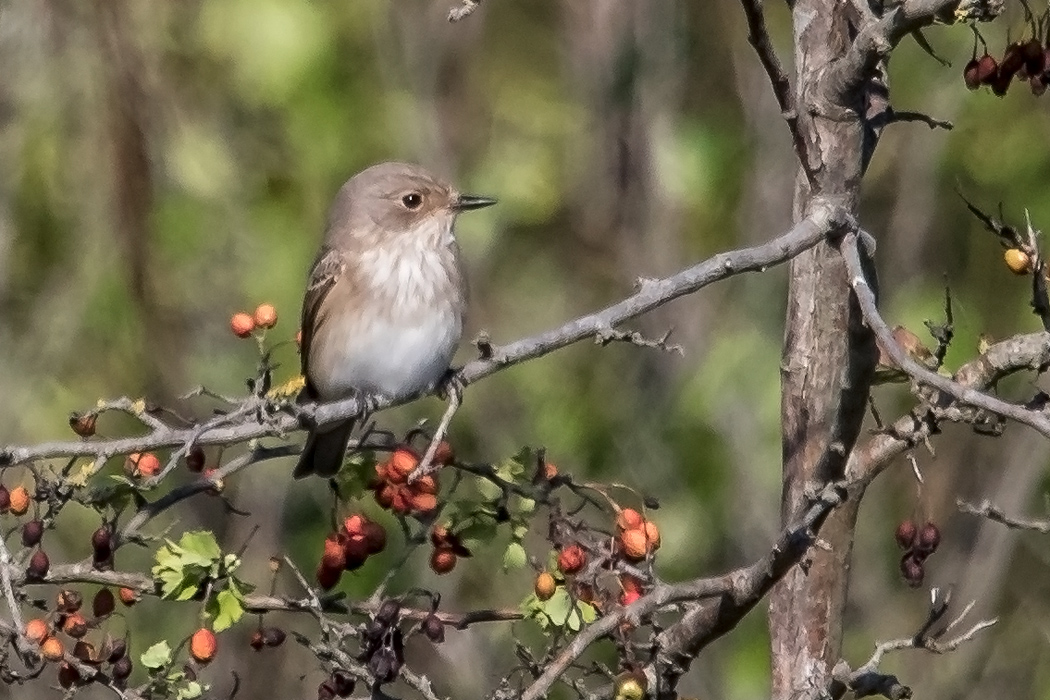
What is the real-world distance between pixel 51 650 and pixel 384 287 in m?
1.95

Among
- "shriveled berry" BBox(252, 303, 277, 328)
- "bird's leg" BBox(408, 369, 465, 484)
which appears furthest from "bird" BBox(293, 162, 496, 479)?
"bird's leg" BBox(408, 369, 465, 484)

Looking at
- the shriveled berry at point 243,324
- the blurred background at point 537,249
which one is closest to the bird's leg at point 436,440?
the shriveled berry at point 243,324

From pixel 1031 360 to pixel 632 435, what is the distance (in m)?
2.93

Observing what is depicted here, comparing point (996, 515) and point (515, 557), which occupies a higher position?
point (996, 515)

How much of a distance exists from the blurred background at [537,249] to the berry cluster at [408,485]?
1.96 metres

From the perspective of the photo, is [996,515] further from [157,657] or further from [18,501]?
[18,501]

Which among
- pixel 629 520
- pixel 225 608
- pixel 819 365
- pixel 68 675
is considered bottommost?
pixel 68 675

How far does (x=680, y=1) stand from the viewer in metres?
6.84

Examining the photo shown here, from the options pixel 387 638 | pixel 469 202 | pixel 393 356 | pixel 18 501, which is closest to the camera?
pixel 387 638

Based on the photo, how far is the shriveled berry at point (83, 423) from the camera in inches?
132

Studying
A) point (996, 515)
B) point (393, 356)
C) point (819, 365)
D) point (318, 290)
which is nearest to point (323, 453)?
point (393, 356)

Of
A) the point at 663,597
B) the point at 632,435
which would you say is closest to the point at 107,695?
the point at 632,435

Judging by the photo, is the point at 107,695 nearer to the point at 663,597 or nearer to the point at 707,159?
the point at 707,159

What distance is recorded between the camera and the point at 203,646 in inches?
139
